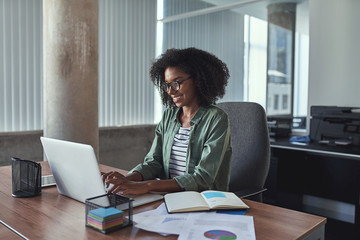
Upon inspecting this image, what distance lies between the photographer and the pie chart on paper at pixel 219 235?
3.18 feet

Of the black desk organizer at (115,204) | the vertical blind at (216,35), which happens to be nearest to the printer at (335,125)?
the vertical blind at (216,35)

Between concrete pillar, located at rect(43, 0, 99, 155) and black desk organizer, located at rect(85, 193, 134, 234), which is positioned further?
concrete pillar, located at rect(43, 0, 99, 155)

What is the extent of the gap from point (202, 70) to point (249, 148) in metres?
0.55

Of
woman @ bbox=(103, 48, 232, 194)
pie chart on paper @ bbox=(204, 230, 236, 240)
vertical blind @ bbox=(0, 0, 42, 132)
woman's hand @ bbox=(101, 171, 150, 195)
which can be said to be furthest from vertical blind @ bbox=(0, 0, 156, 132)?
pie chart on paper @ bbox=(204, 230, 236, 240)

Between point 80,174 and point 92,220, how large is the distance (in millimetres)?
228

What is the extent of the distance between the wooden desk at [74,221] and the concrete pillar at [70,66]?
1.95 m

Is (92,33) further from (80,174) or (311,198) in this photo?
(311,198)

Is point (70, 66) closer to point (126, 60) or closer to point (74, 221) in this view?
point (126, 60)

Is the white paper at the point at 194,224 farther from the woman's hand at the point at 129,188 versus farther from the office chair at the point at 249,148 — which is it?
the office chair at the point at 249,148

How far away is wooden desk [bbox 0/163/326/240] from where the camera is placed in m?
1.02

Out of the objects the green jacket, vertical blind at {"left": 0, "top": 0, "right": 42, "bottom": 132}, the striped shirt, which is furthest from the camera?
vertical blind at {"left": 0, "top": 0, "right": 42, "bottom": 132}

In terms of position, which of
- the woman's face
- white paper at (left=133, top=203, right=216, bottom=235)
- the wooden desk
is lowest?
the wooden desk

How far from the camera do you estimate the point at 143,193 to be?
1400 mm

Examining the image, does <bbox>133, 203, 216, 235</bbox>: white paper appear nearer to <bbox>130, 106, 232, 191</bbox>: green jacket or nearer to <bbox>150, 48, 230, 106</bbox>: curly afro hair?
<bbox>130, 106, 232, 191</bbox>: green jacket
